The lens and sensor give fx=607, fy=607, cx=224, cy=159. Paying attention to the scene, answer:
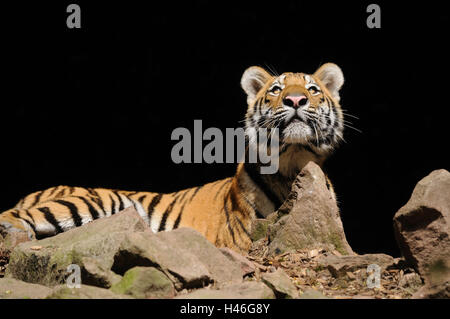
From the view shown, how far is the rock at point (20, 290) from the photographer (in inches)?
113

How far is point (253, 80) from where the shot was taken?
4824mm

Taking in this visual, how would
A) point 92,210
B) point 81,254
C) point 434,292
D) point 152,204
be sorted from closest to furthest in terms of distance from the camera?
1. point 434,292
2. point 81,254
3. point 92,210
4. point 152,204

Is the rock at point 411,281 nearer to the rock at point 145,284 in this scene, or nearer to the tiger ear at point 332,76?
the rock at point 145,284

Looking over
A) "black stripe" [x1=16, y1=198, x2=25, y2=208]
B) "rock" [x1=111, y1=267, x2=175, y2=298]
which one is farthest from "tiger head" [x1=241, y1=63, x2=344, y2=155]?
"black stripe" [x1=16, y1=198, x2=25, y2=208]

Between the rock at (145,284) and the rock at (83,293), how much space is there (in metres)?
0.05

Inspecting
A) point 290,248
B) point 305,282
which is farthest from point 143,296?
point 290,248

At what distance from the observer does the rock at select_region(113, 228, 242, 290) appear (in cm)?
279

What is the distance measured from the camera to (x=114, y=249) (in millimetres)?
3053

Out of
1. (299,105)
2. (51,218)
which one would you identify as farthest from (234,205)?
(51,218)

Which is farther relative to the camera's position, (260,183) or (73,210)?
(73,210)

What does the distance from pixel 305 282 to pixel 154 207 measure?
2519mm

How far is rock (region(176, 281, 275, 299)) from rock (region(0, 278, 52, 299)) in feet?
2.37

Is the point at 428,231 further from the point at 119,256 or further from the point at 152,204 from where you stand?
the point at 152,204
